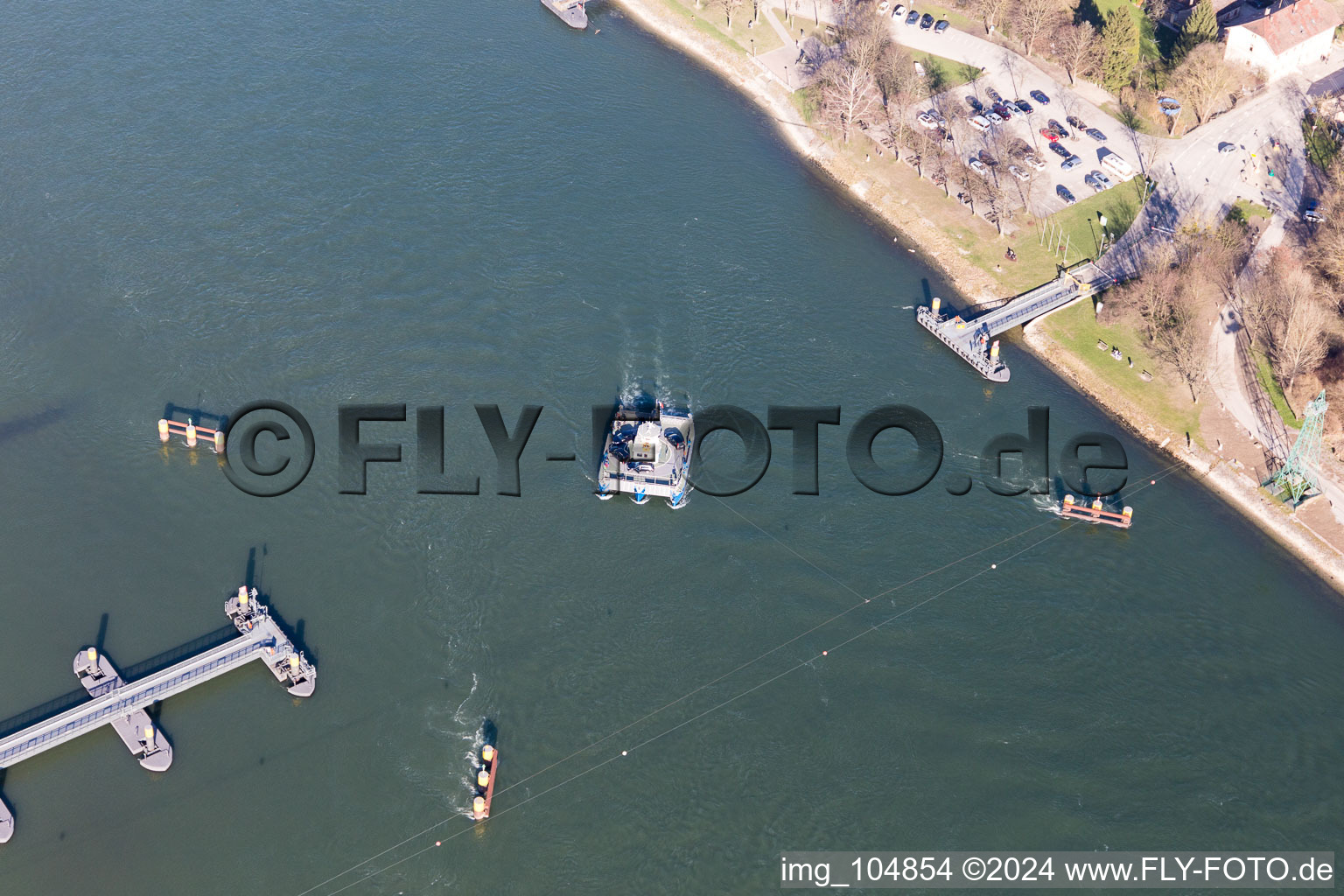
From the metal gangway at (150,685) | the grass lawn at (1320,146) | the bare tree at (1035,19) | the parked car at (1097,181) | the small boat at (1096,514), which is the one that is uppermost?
the bare tree at (1035,19)

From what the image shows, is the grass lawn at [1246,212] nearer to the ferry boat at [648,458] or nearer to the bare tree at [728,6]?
the ferry boat at [648,458]

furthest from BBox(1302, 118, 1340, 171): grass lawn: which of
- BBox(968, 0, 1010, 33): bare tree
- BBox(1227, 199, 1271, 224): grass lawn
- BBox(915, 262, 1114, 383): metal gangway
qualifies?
BBox(968, 0, 1010, 33): bare tree

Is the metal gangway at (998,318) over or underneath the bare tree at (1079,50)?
underneath

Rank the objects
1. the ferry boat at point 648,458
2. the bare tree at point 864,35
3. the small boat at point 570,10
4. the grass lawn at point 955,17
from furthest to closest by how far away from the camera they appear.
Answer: the small boat at point 570,10 → the grass lawn at point 955,17 → the bare tree at point 864,35 → the ferry boat at point 648,458

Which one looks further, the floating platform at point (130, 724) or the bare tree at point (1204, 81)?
the bare tree at point (1204, 81)

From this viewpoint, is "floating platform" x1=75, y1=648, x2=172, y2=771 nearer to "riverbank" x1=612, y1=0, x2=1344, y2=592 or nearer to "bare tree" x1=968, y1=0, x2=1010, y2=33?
"riverbank" x1=612, y1=0, x2=1344, y2=592

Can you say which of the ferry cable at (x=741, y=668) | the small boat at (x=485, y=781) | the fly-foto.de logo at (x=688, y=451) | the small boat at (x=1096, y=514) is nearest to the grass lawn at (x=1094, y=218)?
the fly-foto.de logo at (x=688, y=451)

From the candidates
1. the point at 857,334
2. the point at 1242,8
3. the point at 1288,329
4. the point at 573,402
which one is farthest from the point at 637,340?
the point at 1242,8
